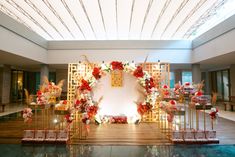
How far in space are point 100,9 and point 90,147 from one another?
6.41 m

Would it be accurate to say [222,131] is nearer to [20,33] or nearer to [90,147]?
[90,147]

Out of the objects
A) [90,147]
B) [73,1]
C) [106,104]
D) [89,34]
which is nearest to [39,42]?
[89,34]

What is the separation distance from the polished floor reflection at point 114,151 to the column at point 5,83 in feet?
32.6

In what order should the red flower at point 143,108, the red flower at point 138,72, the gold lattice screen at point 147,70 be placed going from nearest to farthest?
the red flower at point 143,108 → the red flower at point 138,72 → the gold lattice screen at point 147,70

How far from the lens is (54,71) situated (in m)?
17.2

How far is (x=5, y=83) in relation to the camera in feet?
43.6

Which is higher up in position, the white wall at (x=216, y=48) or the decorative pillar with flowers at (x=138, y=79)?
the white wall at (x=216, y=48)

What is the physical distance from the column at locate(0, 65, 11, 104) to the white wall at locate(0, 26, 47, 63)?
3602 mm

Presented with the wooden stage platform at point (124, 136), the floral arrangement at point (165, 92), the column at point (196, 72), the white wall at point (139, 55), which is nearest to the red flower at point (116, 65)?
the floral arrangement at point (165, 92)

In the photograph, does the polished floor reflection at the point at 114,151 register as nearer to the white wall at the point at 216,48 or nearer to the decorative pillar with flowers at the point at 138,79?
the decorative pillar with flowers at the point at 138,79

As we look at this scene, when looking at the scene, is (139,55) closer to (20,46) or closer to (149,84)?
(149,84)

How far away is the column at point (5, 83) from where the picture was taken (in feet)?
42.5

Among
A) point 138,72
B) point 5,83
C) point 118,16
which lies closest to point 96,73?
point 138,72

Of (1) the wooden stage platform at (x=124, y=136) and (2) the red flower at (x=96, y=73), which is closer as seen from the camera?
(1) the wooden stage platform at (x=124, y=136)
